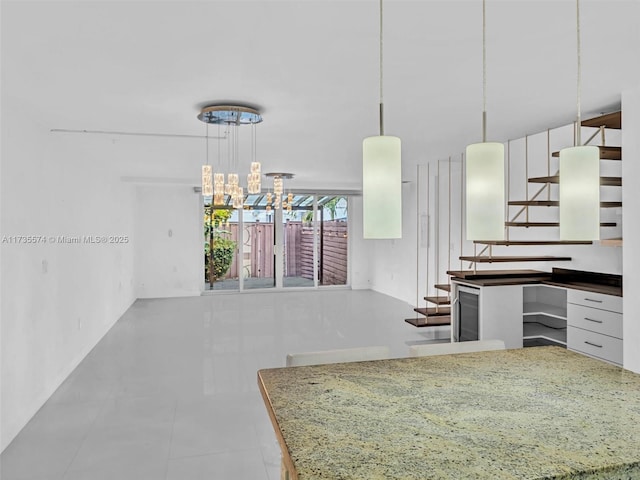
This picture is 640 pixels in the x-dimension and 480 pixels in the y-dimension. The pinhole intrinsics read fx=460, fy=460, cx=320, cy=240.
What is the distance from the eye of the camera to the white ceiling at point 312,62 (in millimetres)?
2143

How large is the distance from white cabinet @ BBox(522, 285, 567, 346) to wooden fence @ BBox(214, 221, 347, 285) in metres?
6.10

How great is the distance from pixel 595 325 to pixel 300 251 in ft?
25.2

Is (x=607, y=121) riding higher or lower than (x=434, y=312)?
higher

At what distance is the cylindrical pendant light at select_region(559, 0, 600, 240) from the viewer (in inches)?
59.7

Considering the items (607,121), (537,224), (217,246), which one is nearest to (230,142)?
(537,224)

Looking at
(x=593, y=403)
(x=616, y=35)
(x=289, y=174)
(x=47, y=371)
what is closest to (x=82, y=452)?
(x=47, y=371)

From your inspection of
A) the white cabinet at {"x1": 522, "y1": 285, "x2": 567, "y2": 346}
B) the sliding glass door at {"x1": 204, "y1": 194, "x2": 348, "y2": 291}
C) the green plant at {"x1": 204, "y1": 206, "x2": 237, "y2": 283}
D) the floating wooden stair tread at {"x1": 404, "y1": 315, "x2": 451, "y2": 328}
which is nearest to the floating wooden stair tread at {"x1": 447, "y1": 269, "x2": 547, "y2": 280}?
the white cabinet at {"x1": 522, "y1": 285, "x2": 567, "y2": 346}

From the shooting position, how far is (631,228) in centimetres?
339

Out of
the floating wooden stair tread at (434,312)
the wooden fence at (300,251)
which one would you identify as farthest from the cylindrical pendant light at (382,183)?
the wooden fence at (300,251)

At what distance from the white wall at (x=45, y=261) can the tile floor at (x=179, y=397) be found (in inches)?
9.9

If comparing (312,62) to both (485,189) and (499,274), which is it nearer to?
(485,189)

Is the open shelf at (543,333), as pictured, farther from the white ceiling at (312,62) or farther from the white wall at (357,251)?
the white wall at (357,251)

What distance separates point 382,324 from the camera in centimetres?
710

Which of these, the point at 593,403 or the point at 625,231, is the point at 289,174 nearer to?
the point at 625,231
